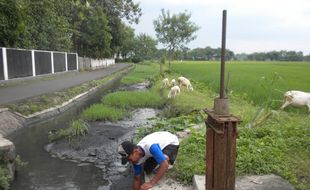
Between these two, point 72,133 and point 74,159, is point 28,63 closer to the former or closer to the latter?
point 72,133

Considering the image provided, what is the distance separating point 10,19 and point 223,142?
13735mm

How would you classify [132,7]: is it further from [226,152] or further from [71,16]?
[226,152]

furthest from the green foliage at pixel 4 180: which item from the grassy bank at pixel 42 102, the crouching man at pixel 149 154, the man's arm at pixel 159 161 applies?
the grassy bank at pixel 42 102

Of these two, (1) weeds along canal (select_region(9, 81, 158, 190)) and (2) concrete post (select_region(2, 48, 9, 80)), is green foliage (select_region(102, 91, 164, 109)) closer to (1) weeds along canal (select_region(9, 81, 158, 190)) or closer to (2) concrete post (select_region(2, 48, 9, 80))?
(1) weeds along canal (select_region(9, 81, 158, 190))

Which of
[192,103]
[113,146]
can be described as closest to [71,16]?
[192,103]

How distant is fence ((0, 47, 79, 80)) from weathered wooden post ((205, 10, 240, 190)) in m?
15.8

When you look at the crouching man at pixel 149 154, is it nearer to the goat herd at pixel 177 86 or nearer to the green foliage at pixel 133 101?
the green foliage at pixel 133 101

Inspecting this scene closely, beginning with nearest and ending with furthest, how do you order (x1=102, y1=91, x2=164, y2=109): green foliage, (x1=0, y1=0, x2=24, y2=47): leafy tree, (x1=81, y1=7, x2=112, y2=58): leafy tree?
(x1=102, y1=91, x2=164, y2=109): green foliage
(x1=0, y1=0, x2=24, y2=47): leafy tree
(x1=81, y1=7, x2=112, y2=58): leafy tree

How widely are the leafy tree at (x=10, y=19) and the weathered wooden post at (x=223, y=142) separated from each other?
41.6 ft

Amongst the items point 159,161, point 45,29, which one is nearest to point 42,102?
point 159,161

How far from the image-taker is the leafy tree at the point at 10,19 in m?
14.2

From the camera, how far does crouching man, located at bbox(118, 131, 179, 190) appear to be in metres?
4.29

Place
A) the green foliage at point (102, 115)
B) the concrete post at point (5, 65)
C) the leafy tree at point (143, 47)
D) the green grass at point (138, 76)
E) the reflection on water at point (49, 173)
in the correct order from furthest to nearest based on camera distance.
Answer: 1. the leafy tree at point (143, 47)
2. the green grass at point (138, 76)
3. the concrete post at point (5, 65)
4. the green foliage at point (102, 115)
5. the reflection on water at point (49, 173)

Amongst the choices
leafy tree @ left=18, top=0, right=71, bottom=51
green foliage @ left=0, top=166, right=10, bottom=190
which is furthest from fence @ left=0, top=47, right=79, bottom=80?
green foliage @ left=0, top=166, right=10, bottom=190
